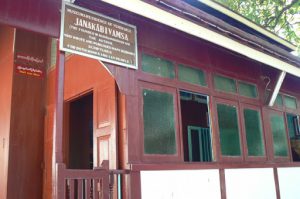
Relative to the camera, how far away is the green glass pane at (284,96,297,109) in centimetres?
714

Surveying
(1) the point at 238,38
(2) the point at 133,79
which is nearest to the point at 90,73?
(2) the point at 133,79

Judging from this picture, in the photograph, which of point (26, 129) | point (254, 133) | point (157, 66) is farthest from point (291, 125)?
point (26, 129)

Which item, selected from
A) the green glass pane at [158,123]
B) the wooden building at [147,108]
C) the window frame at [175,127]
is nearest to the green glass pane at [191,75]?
the wooden building at [147,108]

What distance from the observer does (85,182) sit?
330 centimetres

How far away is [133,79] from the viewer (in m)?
4.06

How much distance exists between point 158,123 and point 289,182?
11.7 ft

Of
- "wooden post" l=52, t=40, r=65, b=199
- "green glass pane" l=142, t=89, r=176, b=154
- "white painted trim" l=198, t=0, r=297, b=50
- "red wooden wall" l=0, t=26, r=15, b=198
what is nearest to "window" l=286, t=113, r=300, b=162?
"white painted trim" l=198, t=0, r=297, b=50

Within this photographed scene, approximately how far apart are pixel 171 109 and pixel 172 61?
2.23 ft

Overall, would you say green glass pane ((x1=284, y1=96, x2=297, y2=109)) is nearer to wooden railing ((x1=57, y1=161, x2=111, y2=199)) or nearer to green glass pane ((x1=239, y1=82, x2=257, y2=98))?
green glass pane ((x1=239, y1=82, x2=257, y2=98))

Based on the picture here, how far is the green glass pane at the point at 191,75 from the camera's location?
4.78 meters

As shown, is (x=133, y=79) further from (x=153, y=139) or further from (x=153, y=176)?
(x=153, y=176)

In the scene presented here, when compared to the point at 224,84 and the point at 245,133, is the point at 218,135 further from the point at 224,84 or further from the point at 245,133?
the point at 224,84

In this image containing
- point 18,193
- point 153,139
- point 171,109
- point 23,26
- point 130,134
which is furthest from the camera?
point 18,193

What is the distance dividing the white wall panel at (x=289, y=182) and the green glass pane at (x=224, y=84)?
72.5 inches
